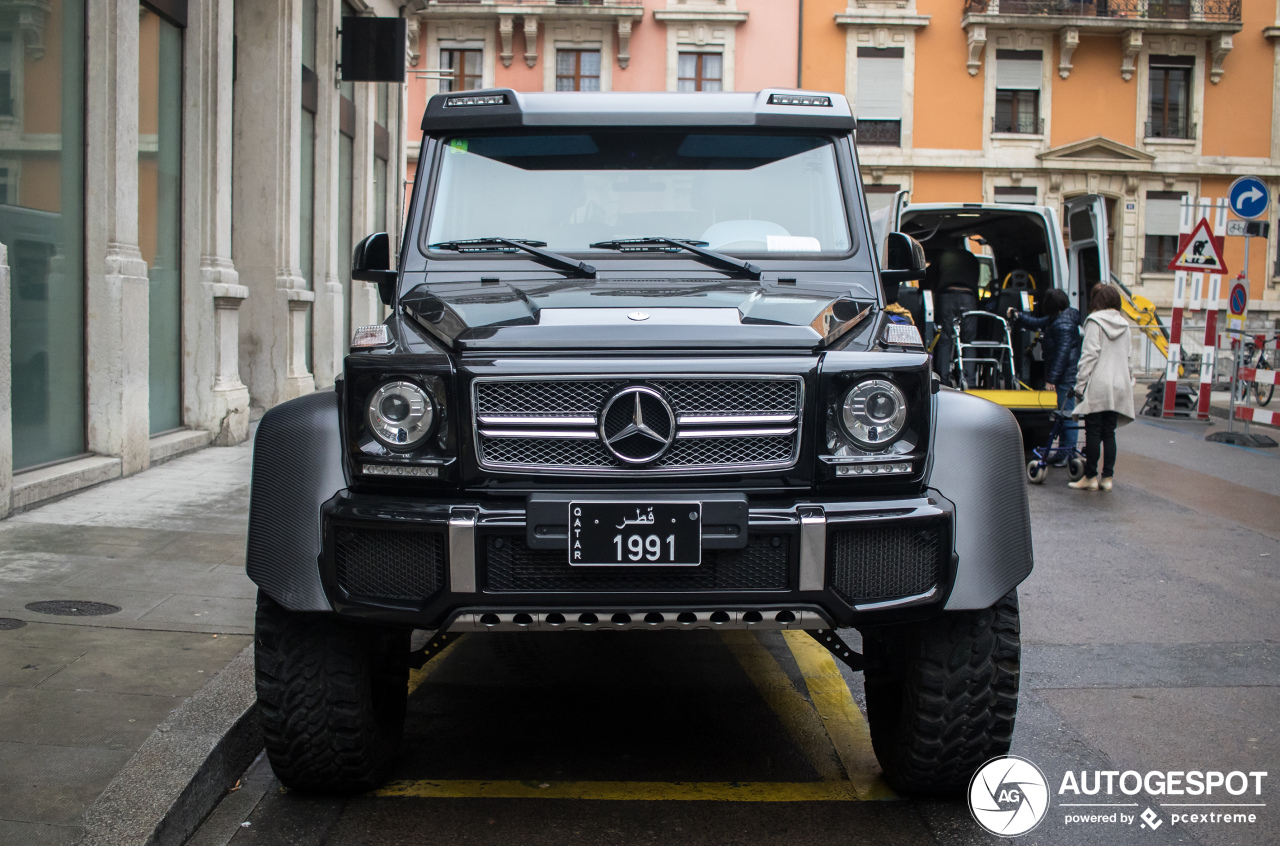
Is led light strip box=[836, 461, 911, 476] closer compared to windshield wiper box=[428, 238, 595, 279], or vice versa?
led light strip box=[836, 461, 911, 476]

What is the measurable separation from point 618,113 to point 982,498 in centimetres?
201

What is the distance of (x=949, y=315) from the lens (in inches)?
522

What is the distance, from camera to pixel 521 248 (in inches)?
169

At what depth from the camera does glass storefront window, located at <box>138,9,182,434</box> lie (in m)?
10.4

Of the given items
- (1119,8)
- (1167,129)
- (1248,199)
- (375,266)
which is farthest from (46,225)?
(1167,129)

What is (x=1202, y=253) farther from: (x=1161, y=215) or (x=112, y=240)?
(x=1161, y=215)

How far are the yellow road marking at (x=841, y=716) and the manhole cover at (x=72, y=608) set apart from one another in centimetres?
299

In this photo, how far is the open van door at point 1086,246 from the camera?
1402 cm

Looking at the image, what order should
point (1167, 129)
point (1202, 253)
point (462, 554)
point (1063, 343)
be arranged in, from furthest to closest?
point (1167, 129) → point (1202, 253) → point (1063, 343) → point (462, 554)

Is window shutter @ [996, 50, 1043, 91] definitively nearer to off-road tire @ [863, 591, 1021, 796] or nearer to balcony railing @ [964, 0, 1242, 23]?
balcony railing @ [964, 0, 1242, 23]

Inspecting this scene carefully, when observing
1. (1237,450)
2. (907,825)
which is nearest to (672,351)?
(907,825)

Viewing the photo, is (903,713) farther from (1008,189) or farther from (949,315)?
(1008,189)

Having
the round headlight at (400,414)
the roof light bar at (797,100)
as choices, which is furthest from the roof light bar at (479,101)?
the round headlight at (400,414)

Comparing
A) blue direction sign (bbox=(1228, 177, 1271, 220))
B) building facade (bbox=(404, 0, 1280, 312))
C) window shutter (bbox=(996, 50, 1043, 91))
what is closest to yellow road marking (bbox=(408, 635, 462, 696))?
blue direction sign (bbox=(1228, 177, 1271, 220))
